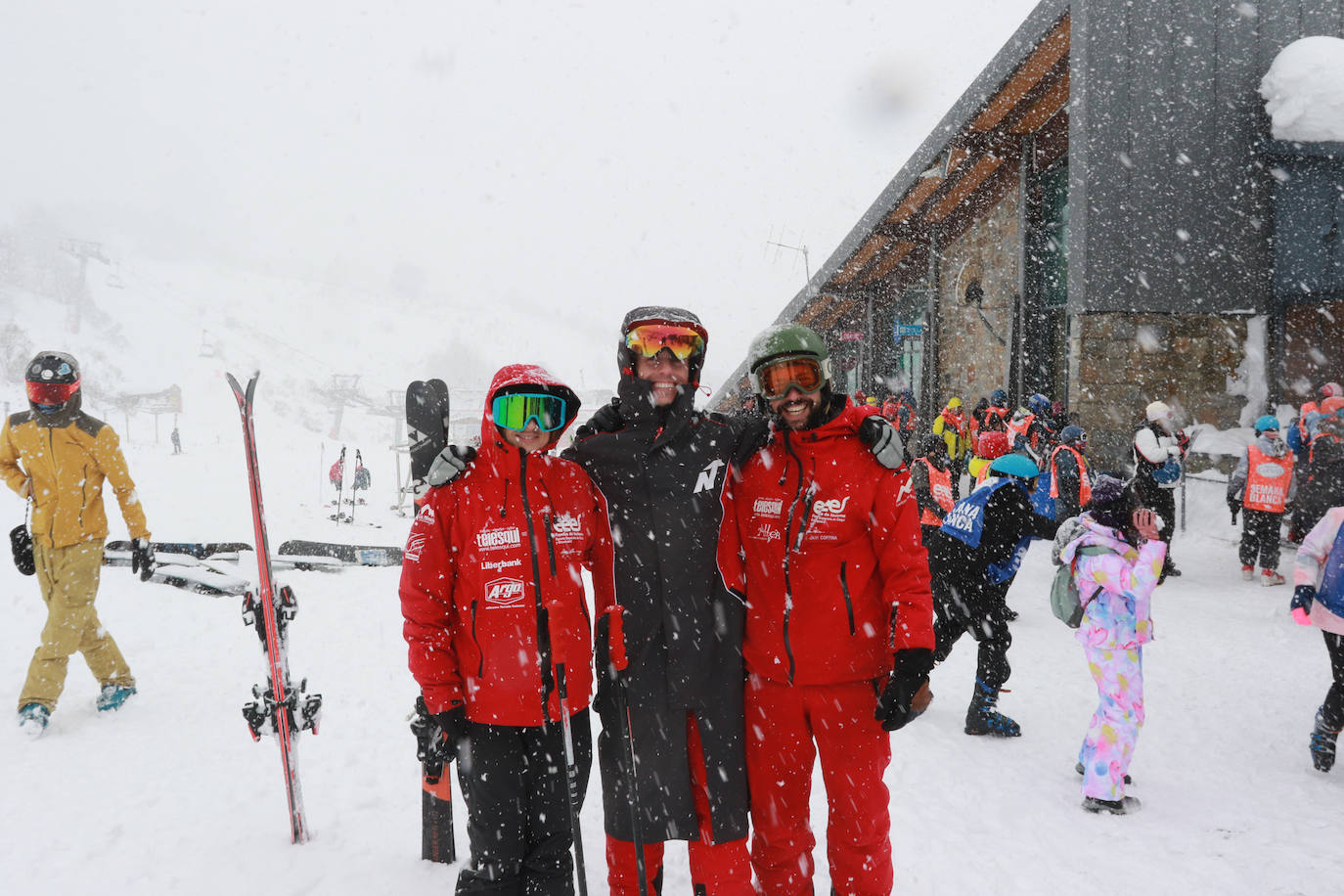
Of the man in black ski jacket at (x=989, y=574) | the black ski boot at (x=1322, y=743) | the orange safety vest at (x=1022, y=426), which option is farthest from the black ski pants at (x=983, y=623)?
the orange safety vest at (x=1022, y=426)

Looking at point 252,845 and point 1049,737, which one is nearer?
point 252,845

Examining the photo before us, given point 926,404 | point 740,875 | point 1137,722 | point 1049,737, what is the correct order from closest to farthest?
point 740,875, point 1137,722, point 1049,737, point 926,404

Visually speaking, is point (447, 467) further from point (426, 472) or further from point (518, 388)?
point (426, 472)

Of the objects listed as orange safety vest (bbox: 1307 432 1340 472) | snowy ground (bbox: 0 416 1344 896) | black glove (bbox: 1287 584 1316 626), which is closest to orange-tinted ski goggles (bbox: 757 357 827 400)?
snowy ground (bbox: 0 416 1344 896)

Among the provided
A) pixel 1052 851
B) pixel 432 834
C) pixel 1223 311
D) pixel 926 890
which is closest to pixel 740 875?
pixel 926 890

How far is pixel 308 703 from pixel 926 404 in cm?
1746

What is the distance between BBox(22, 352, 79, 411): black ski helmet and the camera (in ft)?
15.5

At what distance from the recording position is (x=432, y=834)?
337cm

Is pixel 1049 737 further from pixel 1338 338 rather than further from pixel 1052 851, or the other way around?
pixel 1338 338

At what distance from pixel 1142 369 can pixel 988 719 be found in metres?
8.00

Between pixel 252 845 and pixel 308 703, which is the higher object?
pixel 308 703

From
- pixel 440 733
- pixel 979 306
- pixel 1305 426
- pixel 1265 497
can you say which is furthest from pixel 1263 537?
pixel 440 733

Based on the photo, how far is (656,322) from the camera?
9.12 ft

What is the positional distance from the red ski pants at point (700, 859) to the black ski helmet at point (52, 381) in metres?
4.65
